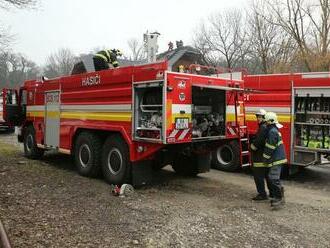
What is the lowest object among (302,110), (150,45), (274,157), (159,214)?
(159,214)

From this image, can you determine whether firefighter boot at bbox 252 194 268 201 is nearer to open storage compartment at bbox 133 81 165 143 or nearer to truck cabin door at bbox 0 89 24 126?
open storage compartment at bbox 133 81 165 143

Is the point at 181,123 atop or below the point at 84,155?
atop

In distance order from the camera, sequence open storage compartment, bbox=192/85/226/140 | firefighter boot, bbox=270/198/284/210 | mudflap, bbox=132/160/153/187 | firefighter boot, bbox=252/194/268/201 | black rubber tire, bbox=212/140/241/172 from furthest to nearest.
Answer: black rubber tire, bbox=212/140/241/172
open storage compartment, bbox=192/85/226/140
mudflap, bbox=132/160/153/187
firefighter boot, bbox=252/194/268/201
firefighter boot, bbox=270/198/284/210

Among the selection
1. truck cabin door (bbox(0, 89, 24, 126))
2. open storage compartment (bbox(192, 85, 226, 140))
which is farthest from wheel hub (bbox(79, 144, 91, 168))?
truck cabin door (bbox(0, 89, 24, 126))

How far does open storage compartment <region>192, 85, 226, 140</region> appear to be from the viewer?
9016 millimetres

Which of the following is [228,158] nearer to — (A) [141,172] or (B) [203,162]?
(B) [203,162]

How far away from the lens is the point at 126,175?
883 centimetres

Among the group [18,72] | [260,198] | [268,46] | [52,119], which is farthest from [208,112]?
[18,72]

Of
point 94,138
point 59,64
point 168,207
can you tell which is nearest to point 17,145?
point 94,138

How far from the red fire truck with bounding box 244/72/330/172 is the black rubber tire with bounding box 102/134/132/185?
404cm

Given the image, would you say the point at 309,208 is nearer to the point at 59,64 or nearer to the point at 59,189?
the point at 59,189

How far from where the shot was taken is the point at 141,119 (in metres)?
8.57

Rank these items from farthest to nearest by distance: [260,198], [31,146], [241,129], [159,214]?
[31,146] → [241,129] → [260,198] → [159,214]

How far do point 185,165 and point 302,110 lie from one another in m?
2.96
